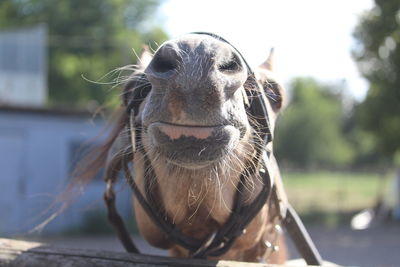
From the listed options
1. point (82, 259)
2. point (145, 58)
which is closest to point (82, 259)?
point (82, 259)

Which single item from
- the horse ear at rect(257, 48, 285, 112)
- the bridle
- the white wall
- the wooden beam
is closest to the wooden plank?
the wooden beam

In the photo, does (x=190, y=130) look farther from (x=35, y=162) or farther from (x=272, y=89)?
(x=35, y=162)

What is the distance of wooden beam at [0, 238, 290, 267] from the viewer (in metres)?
1.82

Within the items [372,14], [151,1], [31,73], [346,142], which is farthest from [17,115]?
[346,142]

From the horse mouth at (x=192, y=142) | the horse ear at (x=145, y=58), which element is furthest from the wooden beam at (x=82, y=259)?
the horse ear at (x=145, y=58)

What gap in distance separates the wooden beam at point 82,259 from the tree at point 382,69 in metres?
14.3

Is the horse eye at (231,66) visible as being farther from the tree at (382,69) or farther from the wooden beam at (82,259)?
the tree at (382,69)

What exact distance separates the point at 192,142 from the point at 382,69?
1485cm

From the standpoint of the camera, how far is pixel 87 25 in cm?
3020

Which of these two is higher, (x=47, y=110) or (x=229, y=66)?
(x=229, y=66)

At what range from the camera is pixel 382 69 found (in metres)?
15.3

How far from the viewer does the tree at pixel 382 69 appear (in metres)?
14.9

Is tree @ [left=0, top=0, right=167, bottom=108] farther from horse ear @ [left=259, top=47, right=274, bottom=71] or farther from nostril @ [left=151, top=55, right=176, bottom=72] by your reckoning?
nostril @ [left=151, top=55, right=176, bottom=72]

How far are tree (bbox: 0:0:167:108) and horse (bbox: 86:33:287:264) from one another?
2719 centimetres
